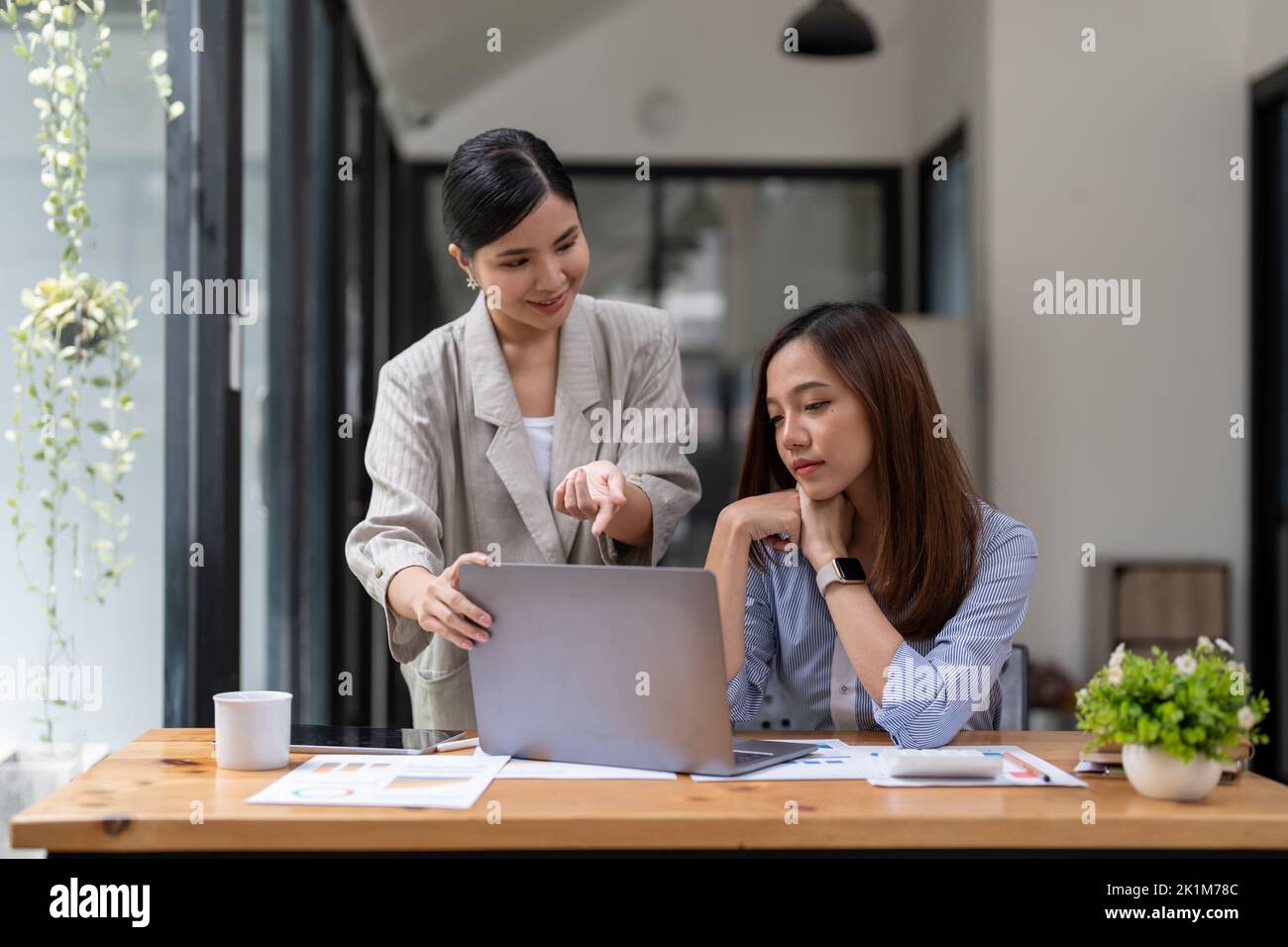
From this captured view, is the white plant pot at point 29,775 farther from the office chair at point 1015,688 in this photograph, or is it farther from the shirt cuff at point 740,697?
the office chair at point 1015,688

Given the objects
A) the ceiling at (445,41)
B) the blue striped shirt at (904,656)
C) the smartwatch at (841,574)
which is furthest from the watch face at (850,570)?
the ceiling at (445,41)

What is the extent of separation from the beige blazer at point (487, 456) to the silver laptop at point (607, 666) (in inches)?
19.4

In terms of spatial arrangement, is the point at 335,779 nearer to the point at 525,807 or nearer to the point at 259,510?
the point at 525,807

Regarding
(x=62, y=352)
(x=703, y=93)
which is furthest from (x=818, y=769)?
(x=703, y=93)

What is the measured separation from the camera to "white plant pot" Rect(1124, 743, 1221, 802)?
1378 mm

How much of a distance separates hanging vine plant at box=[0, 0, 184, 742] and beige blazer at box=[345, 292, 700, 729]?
16.8 inches

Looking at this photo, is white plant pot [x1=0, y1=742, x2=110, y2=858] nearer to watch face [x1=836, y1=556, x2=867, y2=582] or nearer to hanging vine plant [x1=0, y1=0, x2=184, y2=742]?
hanging vine plant [x1=0, y1=0, x2=184, y2=742]

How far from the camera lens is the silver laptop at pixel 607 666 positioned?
1436 mm

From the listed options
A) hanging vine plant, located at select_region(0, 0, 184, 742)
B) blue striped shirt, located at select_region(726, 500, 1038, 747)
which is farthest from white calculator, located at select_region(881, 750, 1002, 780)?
hanging vine plant, located at select_region(0, 0, 184, 742)

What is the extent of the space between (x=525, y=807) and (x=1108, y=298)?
3.96m

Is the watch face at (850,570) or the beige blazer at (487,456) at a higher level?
the beige blazer at (487,456)

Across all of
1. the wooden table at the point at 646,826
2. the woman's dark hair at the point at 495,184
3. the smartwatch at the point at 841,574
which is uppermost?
the woman's dark hair at the point at 495,184

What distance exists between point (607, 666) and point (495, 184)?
30.5 inches

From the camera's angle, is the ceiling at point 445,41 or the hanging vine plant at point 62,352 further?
the ceiling at point 445,41
